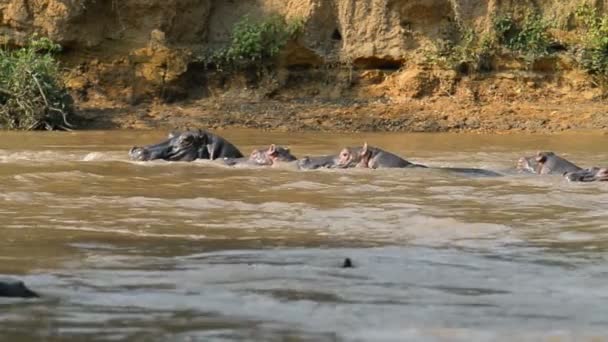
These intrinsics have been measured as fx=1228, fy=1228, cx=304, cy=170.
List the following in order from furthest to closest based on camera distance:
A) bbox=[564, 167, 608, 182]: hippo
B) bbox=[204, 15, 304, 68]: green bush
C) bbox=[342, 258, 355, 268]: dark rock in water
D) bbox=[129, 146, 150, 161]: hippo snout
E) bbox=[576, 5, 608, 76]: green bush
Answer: bbox=[204, 15, 304, 68]: green bush
bbox=[576, 5, 608, 76]: green bush
bbox=[129, 146, 150, 161]: hippo snout
bbox=[564, 167, 608, 182]: hippo
bbox=[342, 258, 355, 268]: dark rock in water

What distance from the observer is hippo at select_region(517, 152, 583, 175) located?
11219 mm

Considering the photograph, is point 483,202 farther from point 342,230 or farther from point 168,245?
point 168,245

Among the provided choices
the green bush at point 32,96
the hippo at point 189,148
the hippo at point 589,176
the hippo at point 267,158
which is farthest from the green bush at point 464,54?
the hippo at point 589,176

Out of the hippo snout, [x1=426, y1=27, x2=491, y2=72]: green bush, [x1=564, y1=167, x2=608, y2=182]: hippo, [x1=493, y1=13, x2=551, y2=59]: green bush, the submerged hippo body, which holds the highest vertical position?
[x1=493, y1=13, x2=551, y2=59]: green bush

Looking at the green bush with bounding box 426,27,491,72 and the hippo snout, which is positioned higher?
the green bush with bounding box 426,27,491,72

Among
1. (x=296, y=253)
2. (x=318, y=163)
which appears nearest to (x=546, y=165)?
(x=318, y=163)

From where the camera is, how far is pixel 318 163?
463 inches

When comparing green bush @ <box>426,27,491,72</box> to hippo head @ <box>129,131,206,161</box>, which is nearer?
hippo head @ <box>129,131,206,161</box>

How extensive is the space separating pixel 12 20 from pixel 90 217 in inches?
539

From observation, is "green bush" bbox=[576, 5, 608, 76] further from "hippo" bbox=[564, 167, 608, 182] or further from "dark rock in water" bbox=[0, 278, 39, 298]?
"dark rock in water" bbox=[0, 278, 39, 298]

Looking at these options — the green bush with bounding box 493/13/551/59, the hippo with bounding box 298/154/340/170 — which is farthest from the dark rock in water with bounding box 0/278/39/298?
the green bush with bounding box 493/13/551/59

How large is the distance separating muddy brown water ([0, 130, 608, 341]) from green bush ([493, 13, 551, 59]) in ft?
29.4

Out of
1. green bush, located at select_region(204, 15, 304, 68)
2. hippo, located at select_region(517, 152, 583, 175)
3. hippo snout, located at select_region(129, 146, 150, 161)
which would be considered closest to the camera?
hippo, located at select_region(517, 152, 583, 175)

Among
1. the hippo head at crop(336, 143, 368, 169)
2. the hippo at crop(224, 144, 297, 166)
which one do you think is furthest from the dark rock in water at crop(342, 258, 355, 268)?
the hippo at crop(224, 144, 297, 166)
